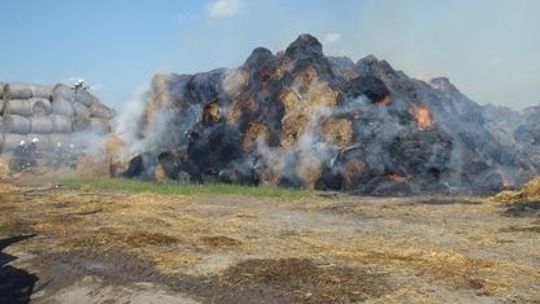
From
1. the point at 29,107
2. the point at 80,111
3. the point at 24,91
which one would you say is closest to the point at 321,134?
the point at 80,111

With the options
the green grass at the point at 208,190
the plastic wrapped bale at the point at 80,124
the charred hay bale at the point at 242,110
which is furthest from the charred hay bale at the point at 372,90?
the plastic wrapped bale at the point at 80,124

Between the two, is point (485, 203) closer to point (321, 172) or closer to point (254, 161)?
point (321, 172)

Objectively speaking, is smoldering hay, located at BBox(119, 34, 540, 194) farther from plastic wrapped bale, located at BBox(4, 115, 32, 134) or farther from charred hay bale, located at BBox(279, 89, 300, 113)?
plastic wrapped bale, located at BBox(4, 115, 32, 134)

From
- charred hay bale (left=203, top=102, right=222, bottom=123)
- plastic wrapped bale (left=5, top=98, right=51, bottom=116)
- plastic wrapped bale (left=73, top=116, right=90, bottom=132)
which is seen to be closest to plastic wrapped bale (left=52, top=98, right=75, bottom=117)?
plastic wrapped bale (left=5, top=98, right=51, bottom=116)

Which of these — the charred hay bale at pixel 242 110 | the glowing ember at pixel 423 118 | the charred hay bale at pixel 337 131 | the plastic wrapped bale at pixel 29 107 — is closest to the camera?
the charred hay bale at pixel 337 131

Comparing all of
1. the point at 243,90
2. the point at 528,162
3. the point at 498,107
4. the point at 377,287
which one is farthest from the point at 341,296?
the point at 498,107

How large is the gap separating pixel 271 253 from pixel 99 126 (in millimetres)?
30530

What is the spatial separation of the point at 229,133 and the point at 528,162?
13.9 metres

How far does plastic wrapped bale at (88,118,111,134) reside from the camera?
37750 millimetres

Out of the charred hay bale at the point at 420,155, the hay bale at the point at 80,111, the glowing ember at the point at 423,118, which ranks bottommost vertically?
the charred hay bale at the point at 420,155

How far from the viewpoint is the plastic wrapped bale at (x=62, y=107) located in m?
37.3

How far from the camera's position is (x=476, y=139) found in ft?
87.6

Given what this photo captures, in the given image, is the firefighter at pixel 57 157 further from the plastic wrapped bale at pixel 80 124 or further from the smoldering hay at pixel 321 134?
the smoldering hay at pixel 321 134

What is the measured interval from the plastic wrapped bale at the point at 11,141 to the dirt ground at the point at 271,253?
2042 cm
